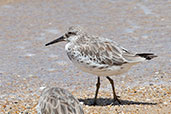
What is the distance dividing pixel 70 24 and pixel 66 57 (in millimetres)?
2530

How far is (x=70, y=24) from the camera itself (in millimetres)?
12258

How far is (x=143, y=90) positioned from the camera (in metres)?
7.70

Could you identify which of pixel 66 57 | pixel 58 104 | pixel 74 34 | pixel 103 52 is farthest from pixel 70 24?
pixel 58 104

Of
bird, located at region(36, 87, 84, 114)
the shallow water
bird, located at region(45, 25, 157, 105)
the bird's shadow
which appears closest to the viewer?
bird, located at region(36, 87, 84, 114)

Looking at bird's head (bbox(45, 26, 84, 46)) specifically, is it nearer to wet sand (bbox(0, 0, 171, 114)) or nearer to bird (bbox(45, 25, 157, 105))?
bird (bbox(45, 25, 157, 105))

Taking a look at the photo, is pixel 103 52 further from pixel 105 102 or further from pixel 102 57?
pixel 105 102

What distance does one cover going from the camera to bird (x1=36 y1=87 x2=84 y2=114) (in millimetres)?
5473

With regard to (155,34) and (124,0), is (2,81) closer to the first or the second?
(155,34)

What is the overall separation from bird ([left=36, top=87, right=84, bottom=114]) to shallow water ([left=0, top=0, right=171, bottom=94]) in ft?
7.43

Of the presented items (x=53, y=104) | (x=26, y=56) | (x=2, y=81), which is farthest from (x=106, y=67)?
(x=26, y=56)

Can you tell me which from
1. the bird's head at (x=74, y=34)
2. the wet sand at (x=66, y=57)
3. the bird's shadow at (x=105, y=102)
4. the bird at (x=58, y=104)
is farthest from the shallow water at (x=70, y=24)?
the bird at (x=58, y=104)

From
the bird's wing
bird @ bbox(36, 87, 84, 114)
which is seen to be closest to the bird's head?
the bird's wing

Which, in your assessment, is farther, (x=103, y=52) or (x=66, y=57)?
(x=66, y=57)

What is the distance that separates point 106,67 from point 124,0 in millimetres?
8049
